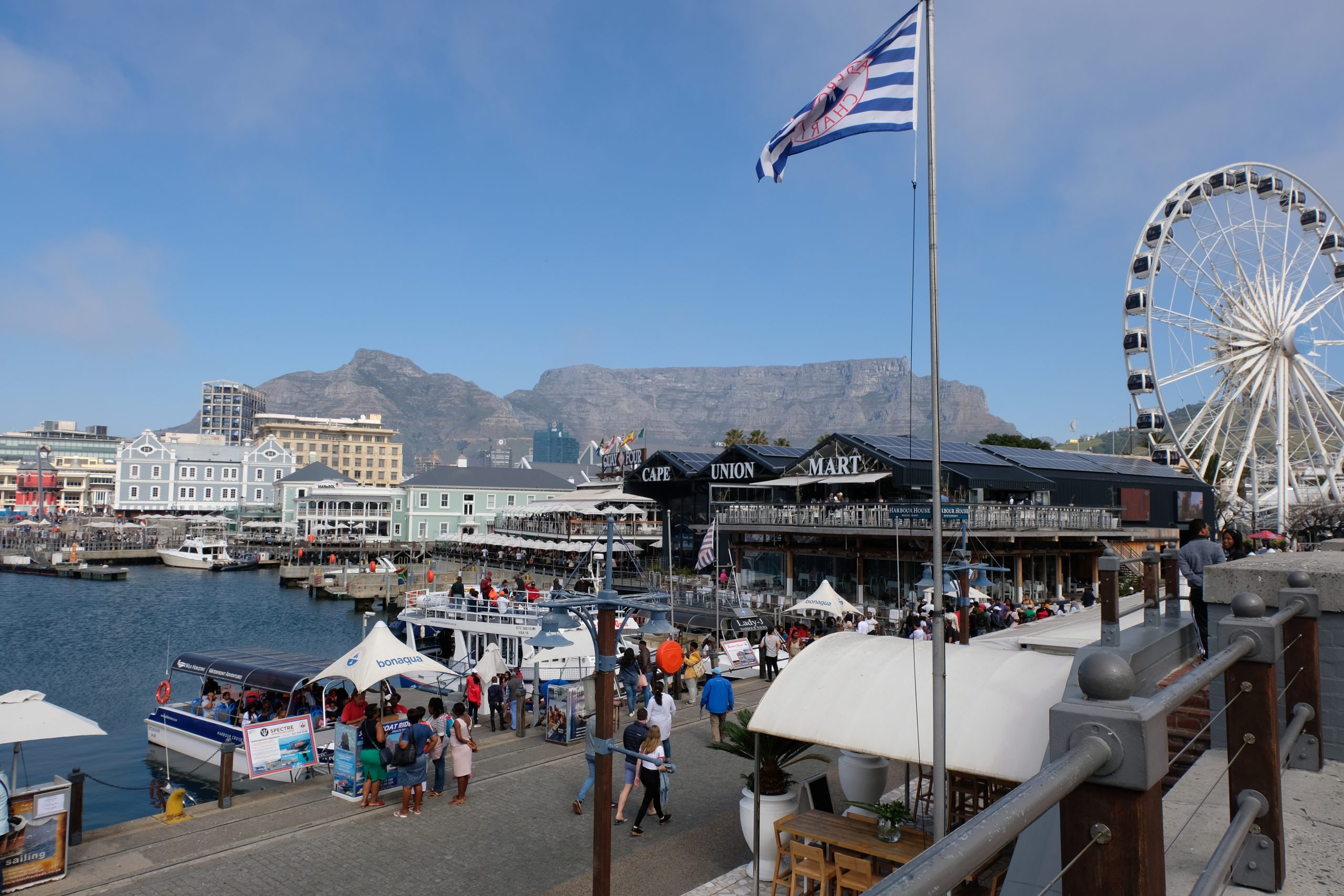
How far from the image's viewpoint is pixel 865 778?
10.5 metres

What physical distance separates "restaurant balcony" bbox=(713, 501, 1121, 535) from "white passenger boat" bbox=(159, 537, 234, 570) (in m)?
65.0

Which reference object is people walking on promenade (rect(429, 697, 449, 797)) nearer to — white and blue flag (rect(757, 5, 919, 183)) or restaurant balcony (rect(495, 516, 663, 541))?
white and blue flag (rect(757, 5, 919, 183))

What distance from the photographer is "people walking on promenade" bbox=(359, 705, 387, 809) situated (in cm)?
1368

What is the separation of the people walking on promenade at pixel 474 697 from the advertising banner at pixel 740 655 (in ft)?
24.6

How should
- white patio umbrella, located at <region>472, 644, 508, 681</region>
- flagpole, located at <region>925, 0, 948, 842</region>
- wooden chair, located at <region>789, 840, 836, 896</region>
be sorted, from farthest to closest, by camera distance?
white patio umbrella, located at <region>472, 644, 508, 681</region>
wooden chair, located at <region>789, 840, 836, 896</region>
flagpole, located at <region>925, 0, 948, 842</region>

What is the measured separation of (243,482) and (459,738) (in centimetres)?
12386

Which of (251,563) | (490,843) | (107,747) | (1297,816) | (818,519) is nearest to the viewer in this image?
(1297,816)

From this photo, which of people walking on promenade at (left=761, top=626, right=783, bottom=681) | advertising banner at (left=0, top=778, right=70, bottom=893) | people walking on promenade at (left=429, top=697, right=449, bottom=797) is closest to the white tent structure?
people walking on promenade at (left=429, top=697, right=449, bottom=797)

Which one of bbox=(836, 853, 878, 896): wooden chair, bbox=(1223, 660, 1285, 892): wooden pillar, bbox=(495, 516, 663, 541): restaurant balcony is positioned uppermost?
bbox=(1223, 660, 1285, 892): wooden pillar

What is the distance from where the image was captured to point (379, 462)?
195000 millimetres

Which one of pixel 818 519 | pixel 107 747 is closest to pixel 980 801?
pixel 107 747

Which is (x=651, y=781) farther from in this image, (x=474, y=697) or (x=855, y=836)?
(x=474, y=697)

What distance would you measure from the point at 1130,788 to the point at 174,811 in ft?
48.0

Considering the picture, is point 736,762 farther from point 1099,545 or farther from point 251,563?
point 251,563
